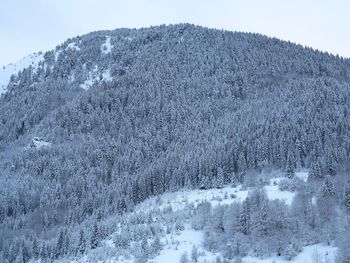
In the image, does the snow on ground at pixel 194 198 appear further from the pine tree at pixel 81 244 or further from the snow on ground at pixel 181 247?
the pine tree at pixel 81 244

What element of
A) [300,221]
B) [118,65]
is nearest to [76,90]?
[118,65]

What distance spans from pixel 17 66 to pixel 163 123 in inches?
3414

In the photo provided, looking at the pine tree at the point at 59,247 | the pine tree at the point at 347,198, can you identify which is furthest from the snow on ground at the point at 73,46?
the pine tree at the point at 347,198

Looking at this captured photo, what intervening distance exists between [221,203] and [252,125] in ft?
71.8

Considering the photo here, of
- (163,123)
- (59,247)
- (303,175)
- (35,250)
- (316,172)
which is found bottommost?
(35,250)

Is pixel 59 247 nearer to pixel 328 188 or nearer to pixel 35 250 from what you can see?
pixel 35 250

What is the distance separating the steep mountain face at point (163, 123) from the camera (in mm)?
70500

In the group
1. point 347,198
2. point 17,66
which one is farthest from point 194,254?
point 17,66

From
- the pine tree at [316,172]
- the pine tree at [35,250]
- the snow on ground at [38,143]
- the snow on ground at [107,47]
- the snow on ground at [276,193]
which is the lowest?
the pine tree at [35,250]

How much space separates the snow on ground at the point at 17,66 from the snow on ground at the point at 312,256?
121m

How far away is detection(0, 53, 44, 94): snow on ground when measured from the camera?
155500 mm

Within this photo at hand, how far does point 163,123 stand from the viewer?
9481 cm

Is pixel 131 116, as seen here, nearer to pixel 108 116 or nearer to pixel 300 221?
pixel 108 116

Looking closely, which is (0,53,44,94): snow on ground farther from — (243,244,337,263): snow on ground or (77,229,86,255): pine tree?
(243,244,337,263): snow on ground
